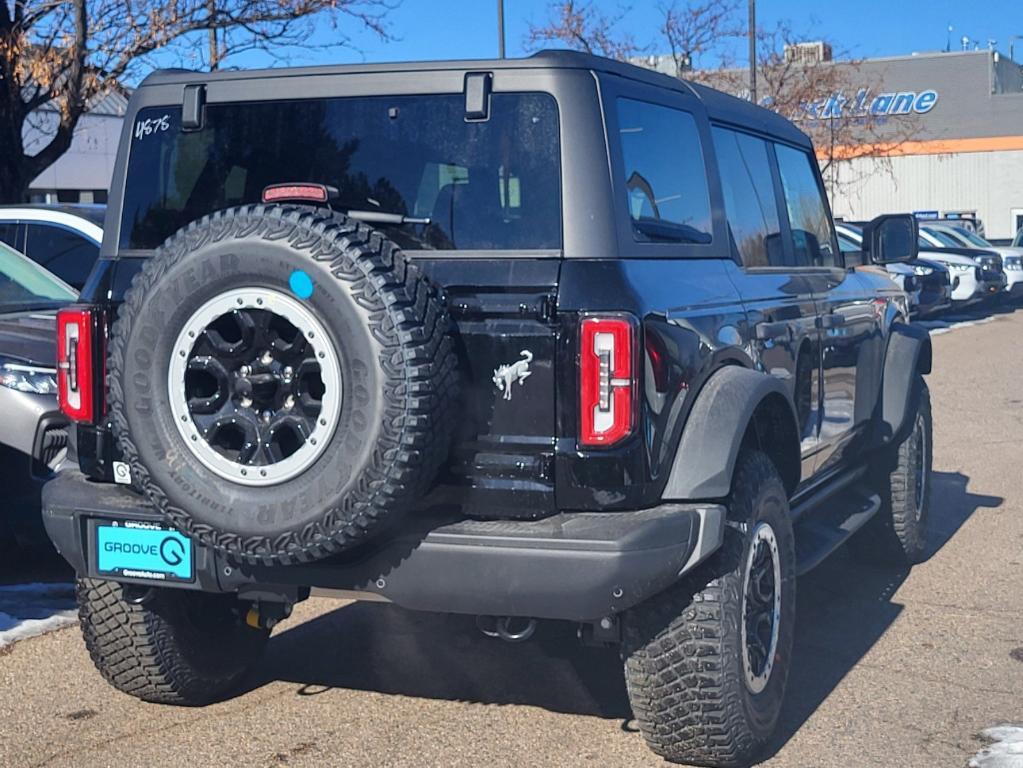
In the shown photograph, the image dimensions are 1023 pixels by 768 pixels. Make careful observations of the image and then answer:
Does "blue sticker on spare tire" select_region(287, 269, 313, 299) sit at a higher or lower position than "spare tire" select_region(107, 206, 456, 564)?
higher

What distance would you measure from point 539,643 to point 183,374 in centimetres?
225

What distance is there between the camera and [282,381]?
3.64 meters

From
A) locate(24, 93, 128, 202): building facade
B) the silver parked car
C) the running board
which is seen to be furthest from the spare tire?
locate(24, 93, 128, 202): building facade

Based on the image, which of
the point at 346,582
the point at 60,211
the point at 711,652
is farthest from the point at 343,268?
the point at 60,211

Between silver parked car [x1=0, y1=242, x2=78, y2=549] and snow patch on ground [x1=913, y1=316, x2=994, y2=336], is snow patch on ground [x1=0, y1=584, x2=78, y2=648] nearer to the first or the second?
silver parked car [x1=0, y1=242, x2=78, y2=549]

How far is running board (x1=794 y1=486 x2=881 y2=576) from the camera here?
17.0ft

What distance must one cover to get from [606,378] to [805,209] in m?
2.73

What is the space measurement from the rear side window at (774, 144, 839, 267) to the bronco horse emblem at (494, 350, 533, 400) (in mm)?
2302

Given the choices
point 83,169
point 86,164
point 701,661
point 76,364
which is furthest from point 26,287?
point 86,164

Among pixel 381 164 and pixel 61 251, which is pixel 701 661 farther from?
pixel 61 251

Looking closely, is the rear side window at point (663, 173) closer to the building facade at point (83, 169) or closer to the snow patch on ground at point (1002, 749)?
the snow patch on ground at point (1002, 749)

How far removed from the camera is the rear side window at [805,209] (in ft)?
19.1

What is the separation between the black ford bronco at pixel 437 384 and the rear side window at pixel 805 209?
1185 mm

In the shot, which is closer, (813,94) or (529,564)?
(529,564)
